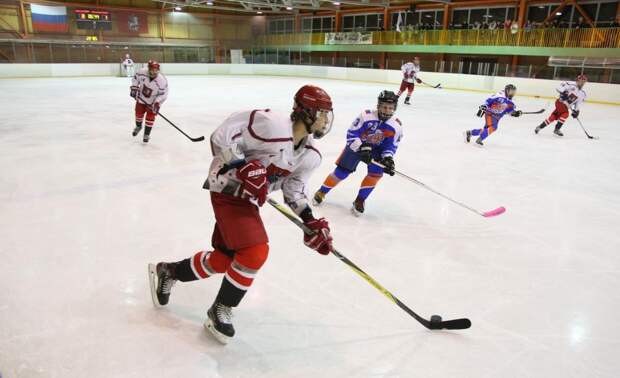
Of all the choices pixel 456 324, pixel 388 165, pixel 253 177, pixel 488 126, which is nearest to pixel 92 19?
pixel 488 126

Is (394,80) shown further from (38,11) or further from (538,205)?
(38,11)

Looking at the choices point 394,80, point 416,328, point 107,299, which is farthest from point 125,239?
point 394,80

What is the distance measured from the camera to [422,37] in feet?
59.7

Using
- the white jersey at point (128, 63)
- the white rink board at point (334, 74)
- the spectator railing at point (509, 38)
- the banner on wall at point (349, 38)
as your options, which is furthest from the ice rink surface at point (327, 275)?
the banner on wall at point (349, 38)

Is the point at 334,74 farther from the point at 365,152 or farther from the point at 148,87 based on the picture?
the point at 365,152

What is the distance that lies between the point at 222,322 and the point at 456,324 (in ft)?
3.33

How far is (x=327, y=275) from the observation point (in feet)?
7.95

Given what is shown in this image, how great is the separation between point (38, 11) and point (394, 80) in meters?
16.5

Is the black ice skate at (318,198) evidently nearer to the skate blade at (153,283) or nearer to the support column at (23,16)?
the skate blade at (153,283)

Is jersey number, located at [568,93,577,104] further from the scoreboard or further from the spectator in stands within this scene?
the scoreboard

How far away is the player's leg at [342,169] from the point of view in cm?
344

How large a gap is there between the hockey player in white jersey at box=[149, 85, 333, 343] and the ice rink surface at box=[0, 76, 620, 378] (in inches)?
13.6

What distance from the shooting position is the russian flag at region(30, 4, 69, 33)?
20125mm

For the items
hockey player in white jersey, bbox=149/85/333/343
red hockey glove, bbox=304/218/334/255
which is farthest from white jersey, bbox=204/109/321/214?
red hockey glove, bbox=304/218/334/255
